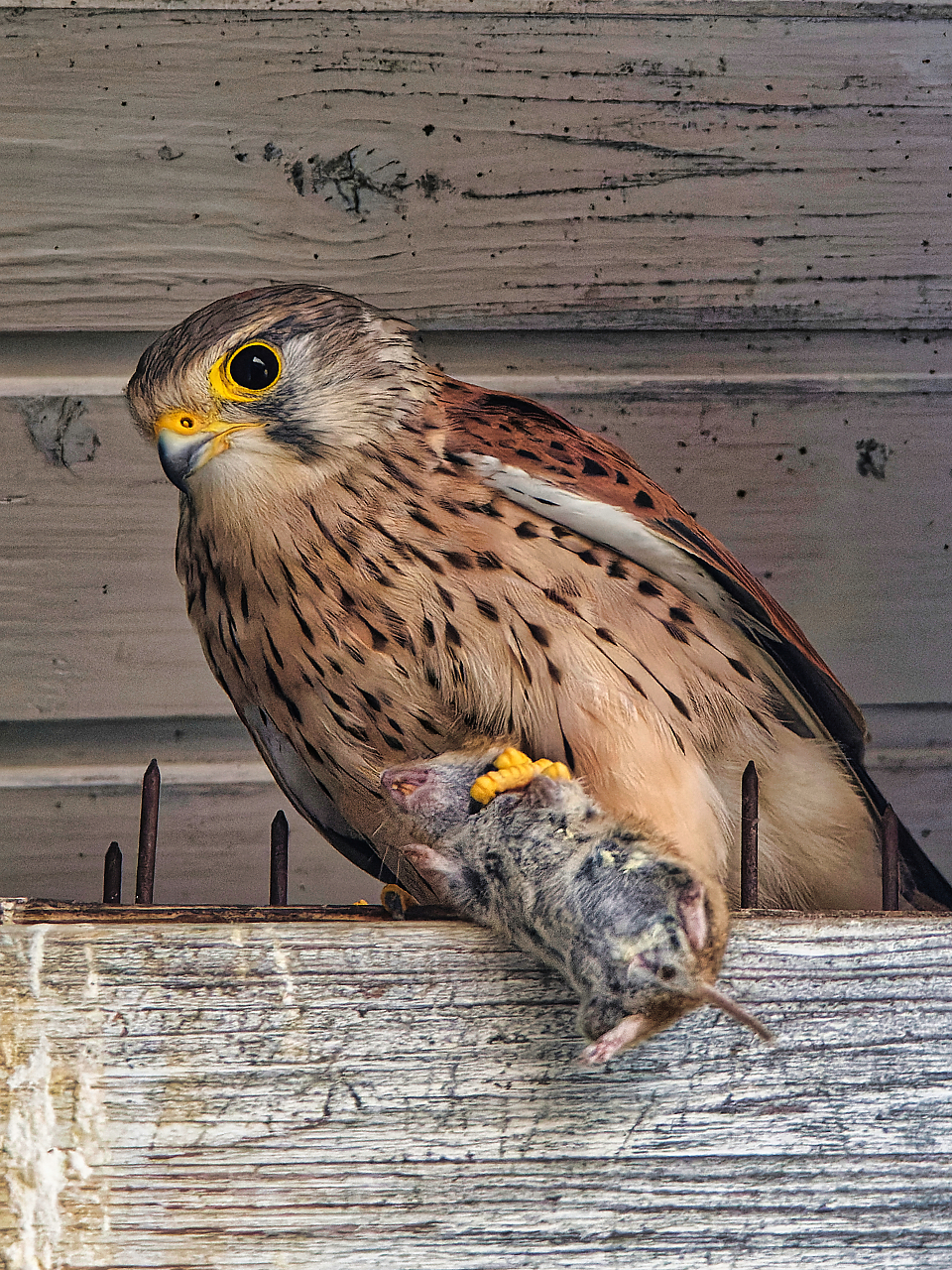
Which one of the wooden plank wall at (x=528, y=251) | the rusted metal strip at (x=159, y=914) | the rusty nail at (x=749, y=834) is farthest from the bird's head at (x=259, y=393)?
the wooden plank wall at (x=528, y=251)

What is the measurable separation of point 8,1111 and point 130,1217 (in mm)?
147

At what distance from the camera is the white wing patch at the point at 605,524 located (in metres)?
1.31

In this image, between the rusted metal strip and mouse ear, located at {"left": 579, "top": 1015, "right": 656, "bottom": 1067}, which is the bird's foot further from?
mouse ear, located at {"left": 579, "top": 1015, "right": 656, "bottom": 1067}

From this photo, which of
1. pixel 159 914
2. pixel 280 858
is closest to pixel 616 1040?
pixel 159 914

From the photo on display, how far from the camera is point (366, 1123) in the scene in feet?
3.49

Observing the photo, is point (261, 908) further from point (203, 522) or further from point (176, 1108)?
point (203, 522)

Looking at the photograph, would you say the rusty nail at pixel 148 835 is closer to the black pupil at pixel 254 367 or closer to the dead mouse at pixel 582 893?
the dead mouse at pixel 582 893

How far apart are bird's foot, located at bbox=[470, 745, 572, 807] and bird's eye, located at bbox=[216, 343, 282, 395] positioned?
51cm

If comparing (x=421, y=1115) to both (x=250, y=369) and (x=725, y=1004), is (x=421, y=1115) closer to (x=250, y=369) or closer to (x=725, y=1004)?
(x=725, y=1004)

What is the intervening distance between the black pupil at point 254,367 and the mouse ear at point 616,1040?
2.60 feet

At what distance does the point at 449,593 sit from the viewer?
129 centimetres

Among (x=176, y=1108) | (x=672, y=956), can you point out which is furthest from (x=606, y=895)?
(x=176, y=1108)

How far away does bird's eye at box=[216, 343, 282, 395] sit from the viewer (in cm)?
130

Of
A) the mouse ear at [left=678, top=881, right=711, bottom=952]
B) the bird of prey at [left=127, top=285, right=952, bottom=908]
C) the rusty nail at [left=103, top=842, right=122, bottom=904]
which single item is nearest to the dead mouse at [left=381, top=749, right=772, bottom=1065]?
the mouse ear at [left=678, top=881, right=711, bottom=952]
